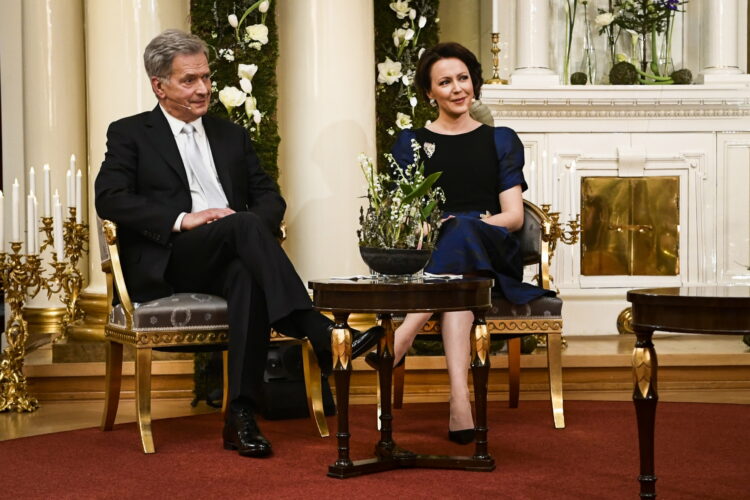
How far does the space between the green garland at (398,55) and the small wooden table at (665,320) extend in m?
3.09

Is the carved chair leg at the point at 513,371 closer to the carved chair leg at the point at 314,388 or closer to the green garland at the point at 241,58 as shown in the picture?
the carved chair leg at the point at 314,388

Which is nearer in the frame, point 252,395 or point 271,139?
point 252,395

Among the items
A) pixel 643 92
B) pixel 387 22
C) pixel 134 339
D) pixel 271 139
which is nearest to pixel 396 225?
pixel 134 339

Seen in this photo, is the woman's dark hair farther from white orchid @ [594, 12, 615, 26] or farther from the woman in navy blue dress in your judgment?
white orchid @ [594, 12, 615, 26]

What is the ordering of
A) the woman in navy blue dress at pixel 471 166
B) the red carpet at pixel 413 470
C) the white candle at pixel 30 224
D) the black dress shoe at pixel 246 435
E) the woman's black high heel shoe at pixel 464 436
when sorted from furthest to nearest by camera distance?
the white candle at pixel 30 224 < the woman in navy blue dress at pixel 471 166 < the woman's black high heel shoe at pixel 464 436 < the black dress shoe at pixel 246 435 < the red carpet at pixel 413 470

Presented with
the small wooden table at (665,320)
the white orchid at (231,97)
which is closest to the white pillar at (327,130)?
the white orchid at (231,97)

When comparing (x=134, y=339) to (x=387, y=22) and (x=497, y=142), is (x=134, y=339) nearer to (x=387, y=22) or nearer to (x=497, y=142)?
(x=497, y=142)

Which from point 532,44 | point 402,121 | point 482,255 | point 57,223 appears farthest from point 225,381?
point 532,44

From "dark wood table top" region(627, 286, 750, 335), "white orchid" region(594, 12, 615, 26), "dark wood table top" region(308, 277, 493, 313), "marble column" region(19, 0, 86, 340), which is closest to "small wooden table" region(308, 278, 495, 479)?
"dark wood table top" region(308, 277, 493, 313)

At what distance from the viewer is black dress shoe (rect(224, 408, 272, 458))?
3.53 metres

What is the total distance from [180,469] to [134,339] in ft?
1.83

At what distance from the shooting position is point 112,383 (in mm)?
4062

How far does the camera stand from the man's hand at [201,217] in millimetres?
3865

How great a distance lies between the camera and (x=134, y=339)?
3762 millimetres
